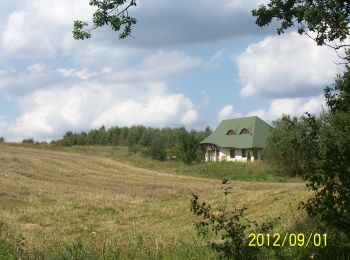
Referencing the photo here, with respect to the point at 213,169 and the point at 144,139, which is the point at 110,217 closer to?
the point at 213,169

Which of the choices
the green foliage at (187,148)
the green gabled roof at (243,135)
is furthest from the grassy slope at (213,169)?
the green gabled roof at (243,135)

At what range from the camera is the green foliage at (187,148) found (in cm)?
→ 6444

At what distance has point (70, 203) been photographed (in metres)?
23.2

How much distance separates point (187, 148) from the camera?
213 ft

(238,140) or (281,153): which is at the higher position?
(238,140)

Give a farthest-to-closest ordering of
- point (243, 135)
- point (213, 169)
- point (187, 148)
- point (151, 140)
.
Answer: point (151, 140) < point (243, 135) < point (187, 148) < point (213, 169)

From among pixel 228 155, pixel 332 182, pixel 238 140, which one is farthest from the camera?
pixel 228 155

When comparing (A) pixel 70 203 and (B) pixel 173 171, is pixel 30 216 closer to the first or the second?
(A) pixel 70 203

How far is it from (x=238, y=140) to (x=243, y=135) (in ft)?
3.51

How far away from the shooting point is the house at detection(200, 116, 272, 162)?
63.2m

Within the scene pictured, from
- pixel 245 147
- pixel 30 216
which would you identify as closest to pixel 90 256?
pixel 30 216

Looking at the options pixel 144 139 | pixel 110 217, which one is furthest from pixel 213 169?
pixel 144 139

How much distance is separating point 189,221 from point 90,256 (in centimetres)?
1073
